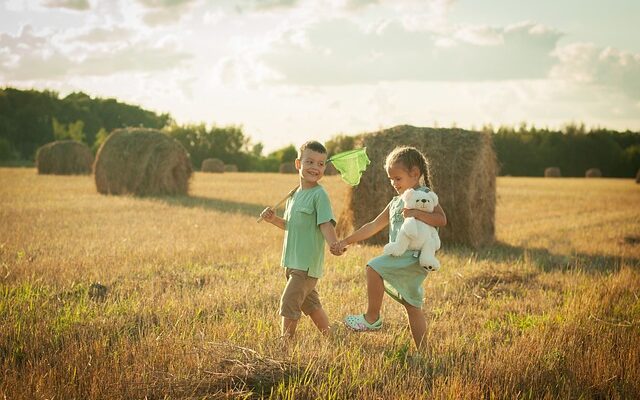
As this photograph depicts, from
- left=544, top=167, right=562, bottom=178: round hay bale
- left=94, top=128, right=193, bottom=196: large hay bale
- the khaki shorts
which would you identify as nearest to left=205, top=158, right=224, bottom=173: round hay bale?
left=94, top=128, right=193, bottom=196: large hay bale

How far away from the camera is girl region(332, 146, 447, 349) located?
3848 millimetres

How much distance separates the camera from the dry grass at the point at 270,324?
3.14m

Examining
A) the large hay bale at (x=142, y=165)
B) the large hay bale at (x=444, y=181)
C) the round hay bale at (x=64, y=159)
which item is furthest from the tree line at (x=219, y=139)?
the large hay bale at (x=444, y=181)

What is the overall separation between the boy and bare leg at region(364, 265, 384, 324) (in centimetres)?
34

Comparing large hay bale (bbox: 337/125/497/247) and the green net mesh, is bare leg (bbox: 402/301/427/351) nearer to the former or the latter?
the green net mesh

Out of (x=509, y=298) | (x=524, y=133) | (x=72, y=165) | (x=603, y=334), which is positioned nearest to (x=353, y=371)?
(x=603, y=334)

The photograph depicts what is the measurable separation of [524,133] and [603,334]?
170ft

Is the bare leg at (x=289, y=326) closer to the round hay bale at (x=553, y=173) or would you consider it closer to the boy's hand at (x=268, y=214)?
the boy's hand at (x=268, y=214)

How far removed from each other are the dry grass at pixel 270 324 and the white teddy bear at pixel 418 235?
65 cm

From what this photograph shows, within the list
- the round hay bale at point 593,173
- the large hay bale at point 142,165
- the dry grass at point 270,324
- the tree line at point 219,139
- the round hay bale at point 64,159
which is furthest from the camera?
the tree line at point 219,139

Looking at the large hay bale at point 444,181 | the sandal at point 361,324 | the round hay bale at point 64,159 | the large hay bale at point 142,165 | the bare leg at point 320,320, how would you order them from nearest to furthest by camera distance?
the sandal at point 361,324 → the bare leg at point 320,320 → the large hay bale at point 444,181 → the large hay bale at point 142,165 → the round hay bale at point 64,159

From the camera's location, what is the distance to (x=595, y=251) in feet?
28.1

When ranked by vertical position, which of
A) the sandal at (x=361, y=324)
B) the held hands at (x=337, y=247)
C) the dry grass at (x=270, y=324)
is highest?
the held hands at (x=337, y=247)

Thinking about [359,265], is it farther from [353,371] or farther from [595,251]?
[595,251]
